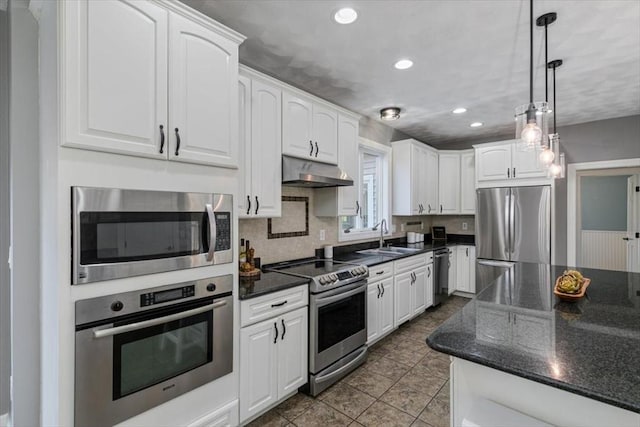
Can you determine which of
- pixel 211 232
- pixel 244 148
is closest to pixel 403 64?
pixel 244 148

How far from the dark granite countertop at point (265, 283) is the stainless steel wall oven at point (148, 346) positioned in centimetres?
17

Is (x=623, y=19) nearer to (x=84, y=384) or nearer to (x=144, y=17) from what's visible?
(x=144, y=17)

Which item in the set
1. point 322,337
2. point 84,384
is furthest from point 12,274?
point 322,337

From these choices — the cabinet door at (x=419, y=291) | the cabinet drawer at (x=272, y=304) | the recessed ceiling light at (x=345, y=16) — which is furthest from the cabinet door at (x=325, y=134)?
the cabinet door at (x=419, y=291)

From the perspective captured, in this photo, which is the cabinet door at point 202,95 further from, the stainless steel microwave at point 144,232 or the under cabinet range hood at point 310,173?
the under cabinet range hood at point 310,173

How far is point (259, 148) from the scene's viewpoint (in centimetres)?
245

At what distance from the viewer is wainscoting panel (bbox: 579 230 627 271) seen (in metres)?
5.77

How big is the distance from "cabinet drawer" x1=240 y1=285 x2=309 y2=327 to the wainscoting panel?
19.3 ft

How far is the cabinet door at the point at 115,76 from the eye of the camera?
1.32 metres

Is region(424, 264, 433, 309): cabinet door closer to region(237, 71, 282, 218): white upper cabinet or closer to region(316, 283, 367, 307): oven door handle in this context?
region(316, 283, 367, 307): oven door handle

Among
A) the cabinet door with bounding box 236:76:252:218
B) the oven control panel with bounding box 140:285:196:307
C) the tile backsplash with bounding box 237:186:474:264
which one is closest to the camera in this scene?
the oven control panel with bounding box 140:285:196:307

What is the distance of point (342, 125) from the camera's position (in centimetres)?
323

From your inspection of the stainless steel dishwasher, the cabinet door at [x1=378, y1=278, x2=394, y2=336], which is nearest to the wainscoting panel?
the stainless steel dishwasher

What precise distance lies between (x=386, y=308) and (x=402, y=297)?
382 millimetres
